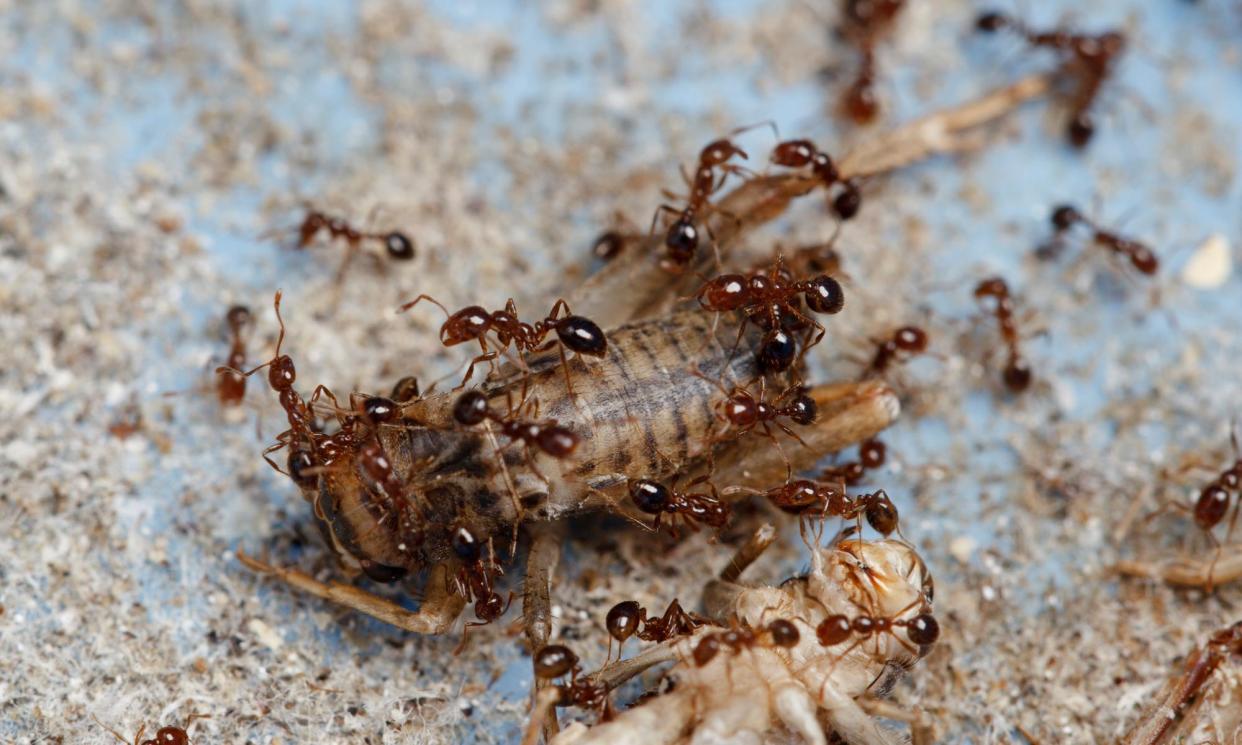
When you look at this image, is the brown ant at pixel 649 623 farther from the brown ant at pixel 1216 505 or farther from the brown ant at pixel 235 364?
the brown ant at pixel 1216 505

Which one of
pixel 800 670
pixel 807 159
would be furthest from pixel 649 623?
pixel 807 159

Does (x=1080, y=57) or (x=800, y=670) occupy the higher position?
(x=1080, y=57)

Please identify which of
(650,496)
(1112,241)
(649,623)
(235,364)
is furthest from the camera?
(1112,241)

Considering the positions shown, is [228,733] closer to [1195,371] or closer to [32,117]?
[32,117]

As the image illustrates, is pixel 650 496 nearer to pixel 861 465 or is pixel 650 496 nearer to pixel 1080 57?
pixel 861 465

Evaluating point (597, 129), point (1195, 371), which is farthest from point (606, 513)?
point (1195, 371)

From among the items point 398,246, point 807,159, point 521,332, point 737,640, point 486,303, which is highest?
point 807,159

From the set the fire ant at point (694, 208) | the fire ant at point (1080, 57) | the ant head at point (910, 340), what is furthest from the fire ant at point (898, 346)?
the fire ant at point (1080, 57)
